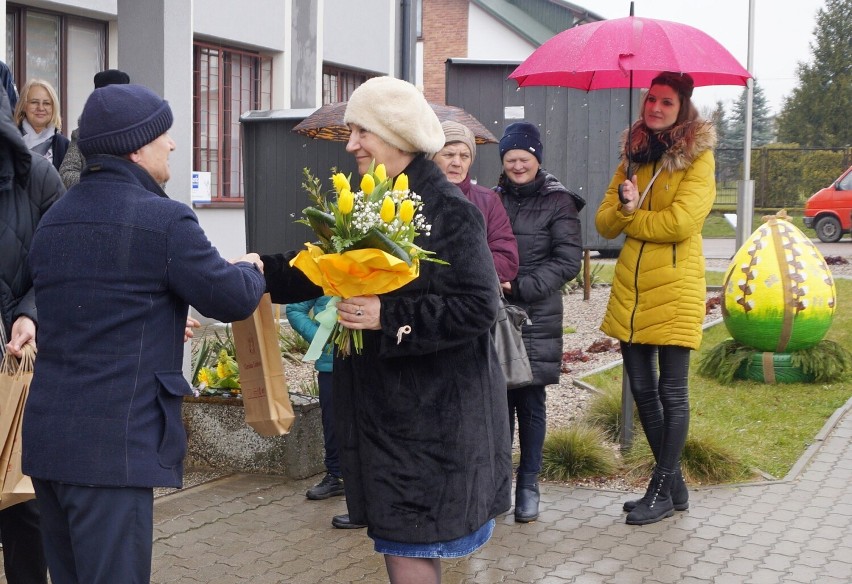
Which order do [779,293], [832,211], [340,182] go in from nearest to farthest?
[340,182]
[779,293]
[832,211]

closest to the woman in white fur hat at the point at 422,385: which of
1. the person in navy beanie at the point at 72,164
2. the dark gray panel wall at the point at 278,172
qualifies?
the person in navy beanie at the point at 72,164

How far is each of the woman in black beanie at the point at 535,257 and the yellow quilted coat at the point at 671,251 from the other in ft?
1.01

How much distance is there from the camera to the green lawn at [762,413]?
7.30 metres

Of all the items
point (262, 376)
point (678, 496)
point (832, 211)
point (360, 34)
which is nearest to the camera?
point (262, 376)

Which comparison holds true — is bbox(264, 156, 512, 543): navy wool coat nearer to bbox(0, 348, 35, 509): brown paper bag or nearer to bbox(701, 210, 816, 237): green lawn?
bbox(0, 348, 35, 509): brown paper bag

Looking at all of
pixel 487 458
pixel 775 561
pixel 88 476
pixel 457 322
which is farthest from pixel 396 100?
pixel 775 561

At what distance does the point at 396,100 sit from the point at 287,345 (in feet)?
24.2

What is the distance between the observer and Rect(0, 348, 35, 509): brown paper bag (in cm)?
369

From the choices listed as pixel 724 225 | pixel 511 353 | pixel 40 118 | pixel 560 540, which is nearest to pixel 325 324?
pixel 511 353

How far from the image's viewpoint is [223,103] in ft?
50.0

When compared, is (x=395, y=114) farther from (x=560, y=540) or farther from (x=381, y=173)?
(x=560, y=540)

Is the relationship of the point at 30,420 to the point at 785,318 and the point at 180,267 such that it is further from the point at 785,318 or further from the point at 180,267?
the point at 785,318

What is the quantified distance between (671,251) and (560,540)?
62.9 inches

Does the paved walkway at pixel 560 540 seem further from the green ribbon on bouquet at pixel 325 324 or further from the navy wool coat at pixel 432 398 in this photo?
the green ribbon on bouquet at pixel 325 324
